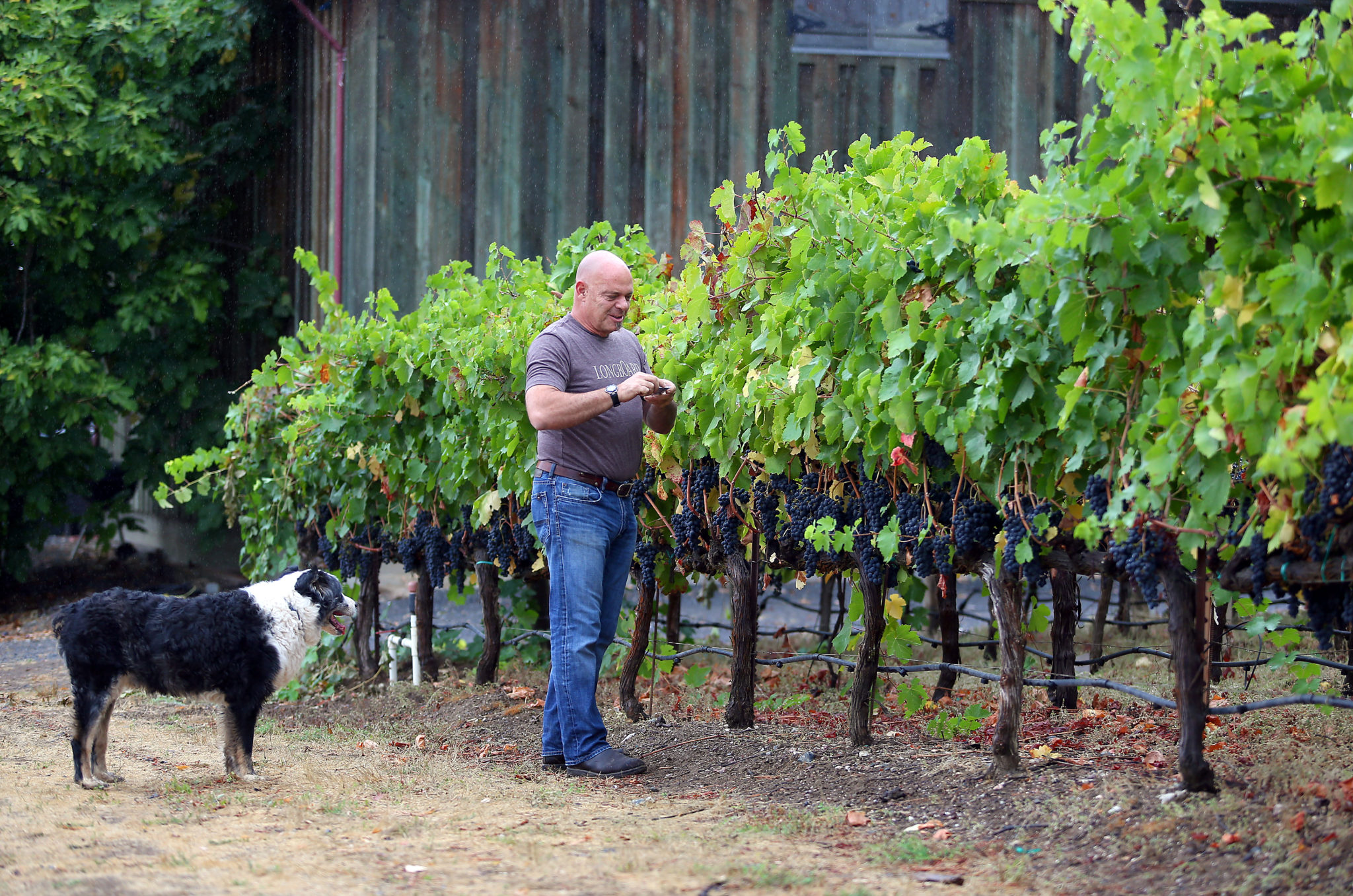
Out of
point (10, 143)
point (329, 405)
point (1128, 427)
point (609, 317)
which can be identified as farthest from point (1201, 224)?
point (10, 143)

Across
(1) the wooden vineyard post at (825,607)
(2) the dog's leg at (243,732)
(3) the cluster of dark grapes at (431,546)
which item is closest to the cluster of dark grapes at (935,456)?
(2) the dog's leg at (243,732)

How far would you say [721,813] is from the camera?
165 inches

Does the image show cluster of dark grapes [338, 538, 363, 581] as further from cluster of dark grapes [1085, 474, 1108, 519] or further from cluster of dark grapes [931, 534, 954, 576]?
cluster of dark grapes [1085, 474, 1108, 519]

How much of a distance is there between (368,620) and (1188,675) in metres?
5.66

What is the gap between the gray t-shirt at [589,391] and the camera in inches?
188

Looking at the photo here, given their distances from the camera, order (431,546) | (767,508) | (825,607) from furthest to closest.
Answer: (825,607) → (431,546) → (767,508)

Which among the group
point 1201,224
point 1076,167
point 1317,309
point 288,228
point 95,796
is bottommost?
point 95,796

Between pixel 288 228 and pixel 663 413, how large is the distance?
9.04m

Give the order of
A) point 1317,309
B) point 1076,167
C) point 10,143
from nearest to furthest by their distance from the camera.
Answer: point 1317,309
point 1076,167
point 10,143

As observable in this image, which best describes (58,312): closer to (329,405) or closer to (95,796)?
(329,405)

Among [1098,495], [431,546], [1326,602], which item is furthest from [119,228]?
[1326,602]

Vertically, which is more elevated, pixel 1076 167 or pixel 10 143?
pixel 10 143

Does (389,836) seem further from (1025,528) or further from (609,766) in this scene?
(1025,528)

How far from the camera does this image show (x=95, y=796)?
4680 millimetres
